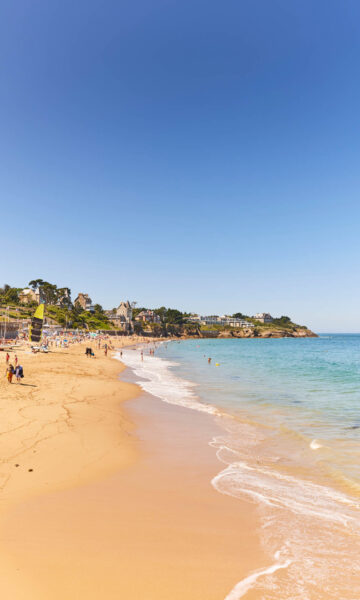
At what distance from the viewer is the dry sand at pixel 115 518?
464cm

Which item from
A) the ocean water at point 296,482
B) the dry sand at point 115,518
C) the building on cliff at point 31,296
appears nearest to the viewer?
the dry sand at point 115,518

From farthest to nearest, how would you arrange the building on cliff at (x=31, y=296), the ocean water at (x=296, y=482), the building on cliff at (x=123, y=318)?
the building on cliff at (x=123, y=318), the building on cliff at (x=31, y=296), the ocean water at (x=296, y=482)

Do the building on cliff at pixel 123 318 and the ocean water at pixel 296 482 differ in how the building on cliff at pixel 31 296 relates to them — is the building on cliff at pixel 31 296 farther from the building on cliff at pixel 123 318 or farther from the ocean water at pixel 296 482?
the ocean water at pixel 296 482

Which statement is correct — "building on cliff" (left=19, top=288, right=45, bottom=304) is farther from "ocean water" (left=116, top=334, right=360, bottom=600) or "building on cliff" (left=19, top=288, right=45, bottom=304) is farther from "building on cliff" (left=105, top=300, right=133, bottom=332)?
"ocean water" (left=116, top=334, right=360, bottom=600)

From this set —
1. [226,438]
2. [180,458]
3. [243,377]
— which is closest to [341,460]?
[226,438]

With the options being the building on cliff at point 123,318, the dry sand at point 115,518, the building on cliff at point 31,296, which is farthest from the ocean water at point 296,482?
the building on cliff at point 123,318

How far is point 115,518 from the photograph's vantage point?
6395mm

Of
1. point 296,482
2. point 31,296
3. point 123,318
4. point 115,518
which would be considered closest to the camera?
point 115,518

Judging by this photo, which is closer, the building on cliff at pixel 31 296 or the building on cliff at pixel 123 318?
the building on cliff at pixel 31 296

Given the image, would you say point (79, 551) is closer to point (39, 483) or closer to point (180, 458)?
point (39, 483)

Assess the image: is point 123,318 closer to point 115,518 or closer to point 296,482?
point 296,482

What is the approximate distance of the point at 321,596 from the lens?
4.46 m

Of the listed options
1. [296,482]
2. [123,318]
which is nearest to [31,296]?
[123,318]

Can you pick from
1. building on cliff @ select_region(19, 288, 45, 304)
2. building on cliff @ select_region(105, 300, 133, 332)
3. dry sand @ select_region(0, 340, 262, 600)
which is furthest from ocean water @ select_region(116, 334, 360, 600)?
building on cliff @ select_region(105, 300, 133, 332)
